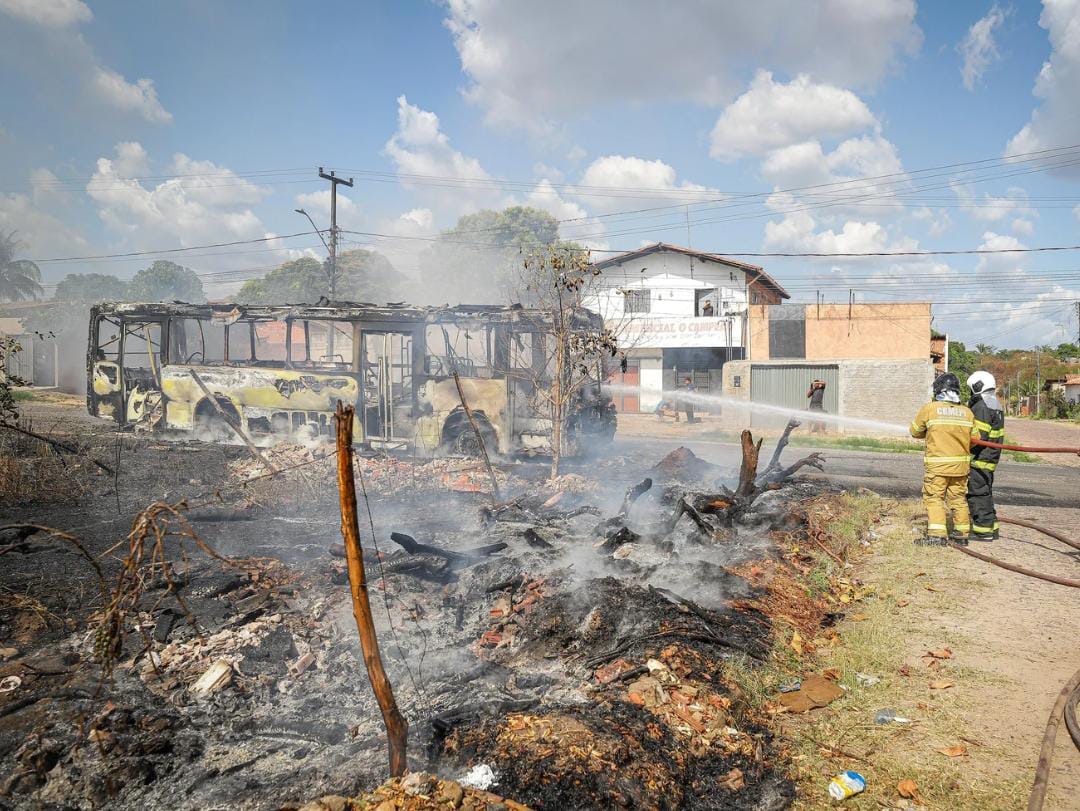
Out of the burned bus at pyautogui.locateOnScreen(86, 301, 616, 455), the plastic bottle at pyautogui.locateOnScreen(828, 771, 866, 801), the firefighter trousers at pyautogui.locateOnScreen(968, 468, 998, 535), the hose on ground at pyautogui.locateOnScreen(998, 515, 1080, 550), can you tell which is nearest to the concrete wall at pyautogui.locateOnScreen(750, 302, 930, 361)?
the burned bus at pyautogui.locateOnScreen(86, 301, 616, 455)

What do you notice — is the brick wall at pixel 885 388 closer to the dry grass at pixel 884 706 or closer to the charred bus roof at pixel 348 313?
the charred bus roof at pixel 348 313

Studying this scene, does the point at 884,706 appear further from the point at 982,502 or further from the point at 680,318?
the point at 680,318

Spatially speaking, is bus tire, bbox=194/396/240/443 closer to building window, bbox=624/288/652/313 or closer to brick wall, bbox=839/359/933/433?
brick wall, bbox=839/359/933/433

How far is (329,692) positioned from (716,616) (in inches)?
116

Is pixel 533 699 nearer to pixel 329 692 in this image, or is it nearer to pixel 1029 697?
pixel 329 692

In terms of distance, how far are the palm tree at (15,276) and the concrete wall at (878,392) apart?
43.7m

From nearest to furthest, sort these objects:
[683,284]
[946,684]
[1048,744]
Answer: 1. [1048,744]
2. [946,684]
3. [683,284]

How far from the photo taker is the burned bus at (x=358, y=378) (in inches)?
474

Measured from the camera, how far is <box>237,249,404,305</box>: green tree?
46.3 meters

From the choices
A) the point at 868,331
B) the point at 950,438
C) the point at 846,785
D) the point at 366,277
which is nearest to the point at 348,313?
the point at 950,438

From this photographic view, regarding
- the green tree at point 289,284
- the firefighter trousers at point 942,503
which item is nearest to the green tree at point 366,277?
the green tree at point 289,284

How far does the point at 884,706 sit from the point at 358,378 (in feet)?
35.0

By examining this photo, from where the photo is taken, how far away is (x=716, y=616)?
15.9ft

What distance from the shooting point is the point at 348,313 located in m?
12.4
